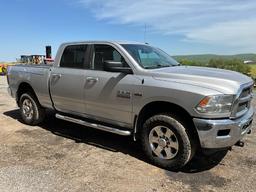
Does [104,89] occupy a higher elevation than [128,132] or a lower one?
higher

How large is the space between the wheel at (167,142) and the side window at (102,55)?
1364 millimetres

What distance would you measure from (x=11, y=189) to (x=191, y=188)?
2.32 metres

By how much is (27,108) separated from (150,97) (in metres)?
3.77

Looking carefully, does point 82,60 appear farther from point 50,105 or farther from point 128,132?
point 128,132

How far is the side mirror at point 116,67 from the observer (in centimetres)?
500

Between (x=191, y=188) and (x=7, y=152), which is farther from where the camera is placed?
(x=7, y=152)

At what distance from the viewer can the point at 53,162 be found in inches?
193

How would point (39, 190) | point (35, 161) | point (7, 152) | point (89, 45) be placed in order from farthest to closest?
1. point (89, 45)
2. point (7, 152)
3. point (35, 161)
4. point (39, 190)

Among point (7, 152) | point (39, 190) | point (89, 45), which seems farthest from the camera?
point (89, 45)

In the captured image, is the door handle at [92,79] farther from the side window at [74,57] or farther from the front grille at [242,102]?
the front grille at [242,102]

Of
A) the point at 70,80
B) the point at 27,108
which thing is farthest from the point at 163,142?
the point at 27,108

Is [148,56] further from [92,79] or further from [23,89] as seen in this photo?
[23,89]

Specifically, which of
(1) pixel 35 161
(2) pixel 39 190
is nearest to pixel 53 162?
(1) pixel 35 161

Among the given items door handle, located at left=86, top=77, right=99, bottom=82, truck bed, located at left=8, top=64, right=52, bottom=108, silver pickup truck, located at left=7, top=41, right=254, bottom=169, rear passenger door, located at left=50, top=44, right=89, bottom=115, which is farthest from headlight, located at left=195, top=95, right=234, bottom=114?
truck bed, located at left=8, top=64, right=52, bottom=108
